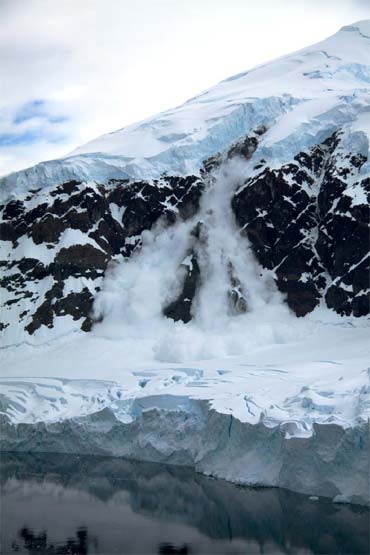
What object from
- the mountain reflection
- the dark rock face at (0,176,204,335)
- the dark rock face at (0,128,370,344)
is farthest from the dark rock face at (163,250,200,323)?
the mountain reflection

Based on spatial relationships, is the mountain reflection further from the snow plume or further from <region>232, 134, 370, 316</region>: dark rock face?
<region>232, 134, 370, 316</region>: dark rock face

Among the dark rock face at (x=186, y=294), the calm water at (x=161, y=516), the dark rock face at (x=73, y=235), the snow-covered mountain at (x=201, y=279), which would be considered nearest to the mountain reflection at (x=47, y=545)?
the calm water at (x=161, y=516)

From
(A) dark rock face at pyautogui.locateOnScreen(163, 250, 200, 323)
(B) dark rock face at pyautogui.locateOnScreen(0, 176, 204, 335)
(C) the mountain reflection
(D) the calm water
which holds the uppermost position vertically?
(B) dark rock face at pyautogui.locateOnScreen(0, 176, 204, 335)

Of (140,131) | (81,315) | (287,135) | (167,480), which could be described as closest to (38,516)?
(167,480)

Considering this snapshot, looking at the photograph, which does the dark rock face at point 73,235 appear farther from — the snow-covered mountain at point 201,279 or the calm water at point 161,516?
the calm water at point 161,516

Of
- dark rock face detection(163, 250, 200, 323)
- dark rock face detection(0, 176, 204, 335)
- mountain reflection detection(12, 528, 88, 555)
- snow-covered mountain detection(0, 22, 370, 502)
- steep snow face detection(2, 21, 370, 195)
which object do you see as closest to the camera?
mountain reflection detection(12, 528, 88, 555)

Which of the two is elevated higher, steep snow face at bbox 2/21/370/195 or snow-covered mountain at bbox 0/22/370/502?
steep snow face at bbox 2/21/370/195

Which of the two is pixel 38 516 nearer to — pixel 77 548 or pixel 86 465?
pixel 77 548
